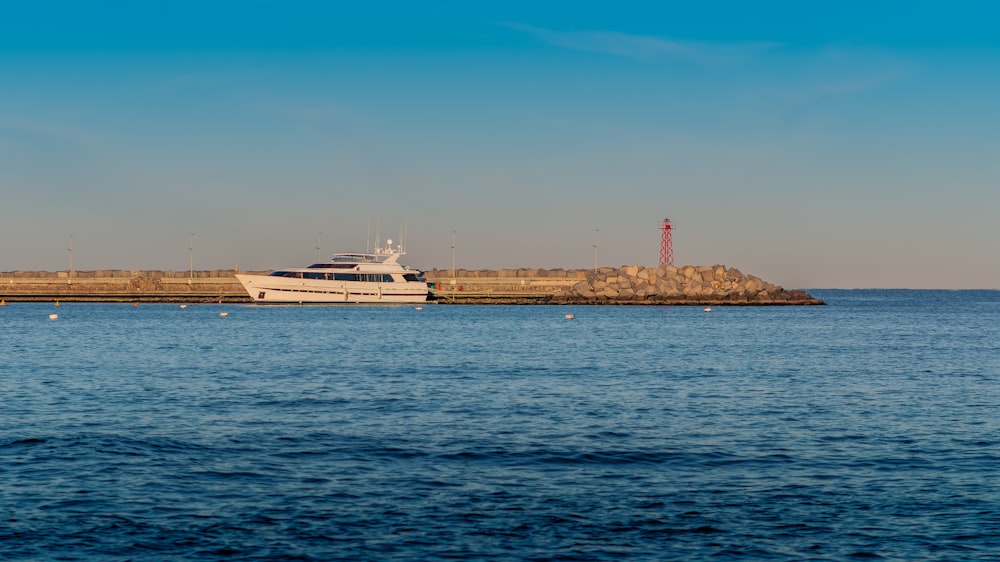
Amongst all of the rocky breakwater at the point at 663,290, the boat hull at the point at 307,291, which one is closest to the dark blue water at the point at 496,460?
the boat hull at the point at 307,291

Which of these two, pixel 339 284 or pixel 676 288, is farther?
pixel 676 288

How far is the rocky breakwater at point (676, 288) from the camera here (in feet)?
515

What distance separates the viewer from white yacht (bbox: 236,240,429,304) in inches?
5330

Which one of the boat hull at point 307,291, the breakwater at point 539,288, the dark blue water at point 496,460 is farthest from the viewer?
the breakwater at point 539,288

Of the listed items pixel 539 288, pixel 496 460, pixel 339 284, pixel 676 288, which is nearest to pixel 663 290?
pixel 676 288

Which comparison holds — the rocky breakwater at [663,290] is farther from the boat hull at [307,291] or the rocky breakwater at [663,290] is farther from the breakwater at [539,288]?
the boat hull at [307,291]

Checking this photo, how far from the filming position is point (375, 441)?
24031 mm

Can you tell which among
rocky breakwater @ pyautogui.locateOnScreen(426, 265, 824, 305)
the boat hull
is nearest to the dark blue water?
the boat hull

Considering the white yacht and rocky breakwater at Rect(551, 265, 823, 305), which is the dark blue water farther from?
rocky breakwater at Rect(551, 265, 823, 305)

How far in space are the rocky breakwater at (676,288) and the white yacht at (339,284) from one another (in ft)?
97.4

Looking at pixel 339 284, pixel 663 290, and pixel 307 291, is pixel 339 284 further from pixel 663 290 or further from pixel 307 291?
pixel 663 290

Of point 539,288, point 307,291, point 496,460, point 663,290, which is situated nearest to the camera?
point 496,460

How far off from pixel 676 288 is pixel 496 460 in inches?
5537

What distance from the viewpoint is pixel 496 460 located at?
21734 mm
